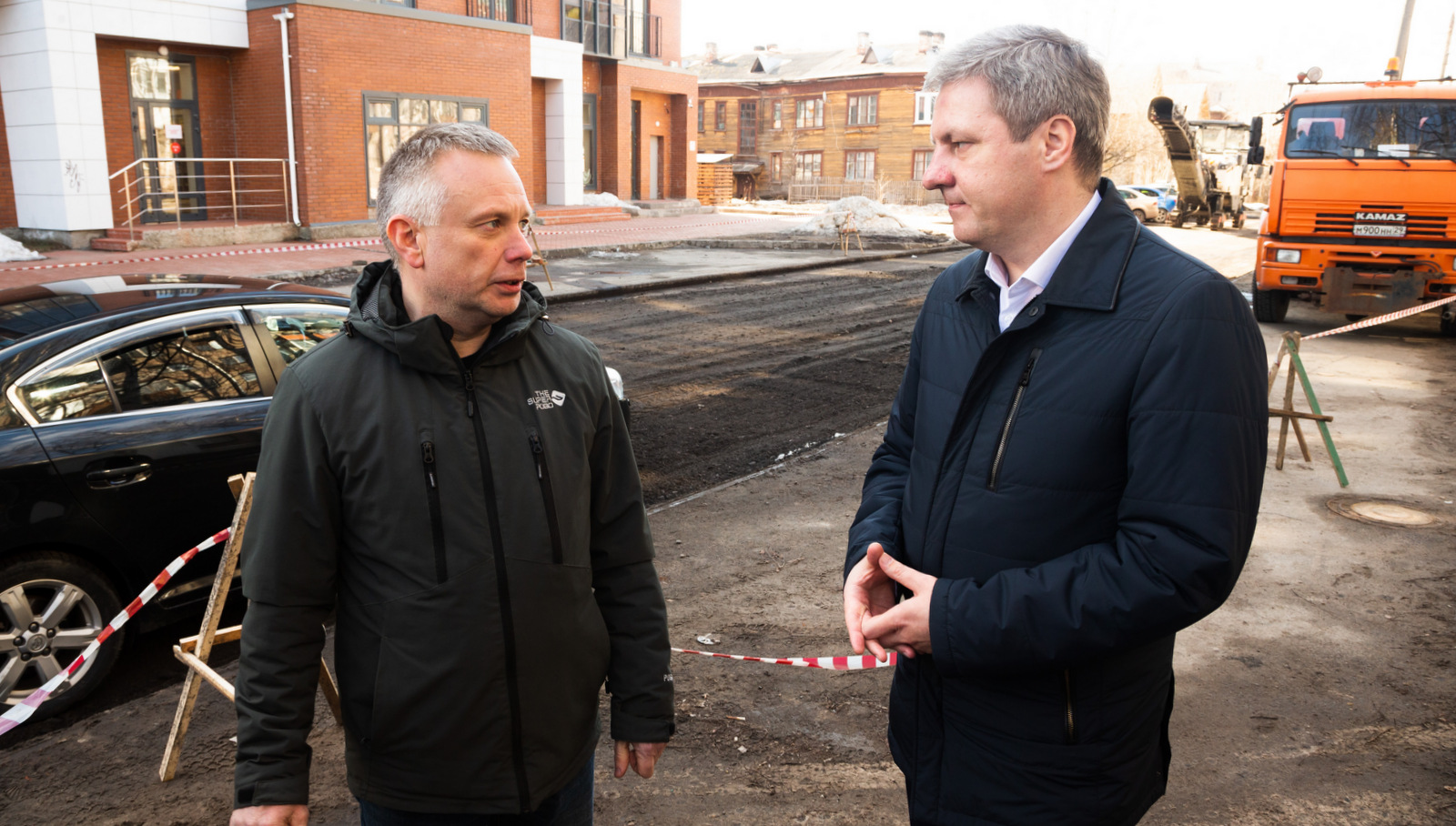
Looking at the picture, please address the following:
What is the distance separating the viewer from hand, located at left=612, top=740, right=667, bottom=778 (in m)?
2.38

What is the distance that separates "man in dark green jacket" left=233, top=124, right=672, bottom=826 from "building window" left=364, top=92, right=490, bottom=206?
23.3 metres

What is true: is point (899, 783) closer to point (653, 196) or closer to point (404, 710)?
point (404, 710)

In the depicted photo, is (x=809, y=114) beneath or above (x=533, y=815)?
above

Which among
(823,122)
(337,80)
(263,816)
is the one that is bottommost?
(263,816)

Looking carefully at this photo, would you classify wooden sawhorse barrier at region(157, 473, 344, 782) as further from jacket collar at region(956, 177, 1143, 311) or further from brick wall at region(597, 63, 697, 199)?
brick wall at region(597, 63, 697, 199)

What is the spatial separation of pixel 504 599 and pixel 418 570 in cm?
18

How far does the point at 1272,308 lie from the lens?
15086 millimetres

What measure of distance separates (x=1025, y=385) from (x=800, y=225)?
30.0m

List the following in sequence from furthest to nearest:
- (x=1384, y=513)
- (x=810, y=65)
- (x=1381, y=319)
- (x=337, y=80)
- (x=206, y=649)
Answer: (x=810, y=65)
(x=337, y=80)
(x=1381, y=319)
(x=1384, y=513)
(x=206, y=649)

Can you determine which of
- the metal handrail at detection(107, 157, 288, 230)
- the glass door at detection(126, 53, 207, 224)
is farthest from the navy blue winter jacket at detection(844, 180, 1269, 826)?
the glass door at detection(126, 53, 207, 224)

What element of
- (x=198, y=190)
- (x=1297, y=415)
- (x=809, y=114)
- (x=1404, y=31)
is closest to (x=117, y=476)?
(x=1297, y=415)

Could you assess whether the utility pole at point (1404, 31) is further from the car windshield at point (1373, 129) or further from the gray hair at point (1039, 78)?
the gray hair at point (1039, 78)

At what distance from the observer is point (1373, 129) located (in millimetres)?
13203

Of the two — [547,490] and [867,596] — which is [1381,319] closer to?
[867,596]
